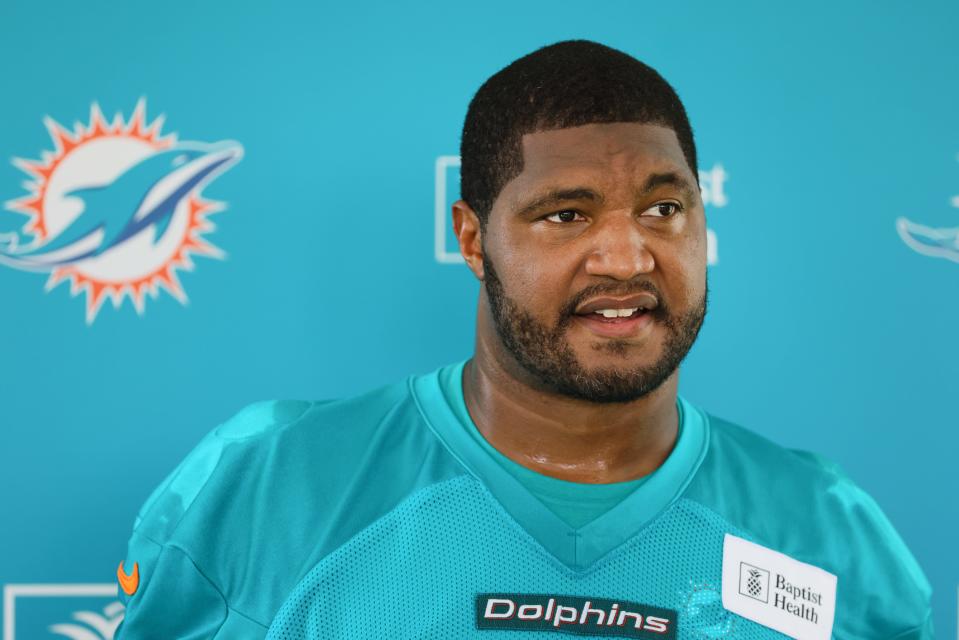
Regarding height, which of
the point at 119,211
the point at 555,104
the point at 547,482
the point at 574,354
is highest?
the point at 555,104

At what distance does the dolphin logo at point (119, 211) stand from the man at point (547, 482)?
36 cm

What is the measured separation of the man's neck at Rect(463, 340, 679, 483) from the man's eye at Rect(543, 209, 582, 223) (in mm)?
159

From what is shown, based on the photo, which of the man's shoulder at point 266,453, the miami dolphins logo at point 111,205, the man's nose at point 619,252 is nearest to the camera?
the man's nose at point 619,252

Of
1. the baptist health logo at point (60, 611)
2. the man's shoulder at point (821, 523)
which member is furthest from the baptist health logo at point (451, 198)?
the baptist health logo at point (60, 611)

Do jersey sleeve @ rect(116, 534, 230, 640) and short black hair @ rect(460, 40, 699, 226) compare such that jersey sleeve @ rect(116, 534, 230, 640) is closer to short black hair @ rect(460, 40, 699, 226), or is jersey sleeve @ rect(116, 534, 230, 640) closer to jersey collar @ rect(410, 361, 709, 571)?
jersey collar @ rect(410, 361, 709, 571)

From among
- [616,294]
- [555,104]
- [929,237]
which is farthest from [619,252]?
[929,237]

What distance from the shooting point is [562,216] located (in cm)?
103

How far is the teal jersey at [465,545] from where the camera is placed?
1019 millimetres

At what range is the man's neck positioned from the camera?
43.1 inches

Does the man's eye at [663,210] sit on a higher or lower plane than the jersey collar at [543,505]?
higher

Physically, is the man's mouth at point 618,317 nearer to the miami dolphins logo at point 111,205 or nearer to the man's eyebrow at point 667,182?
the man's eyebrow at point 667,182

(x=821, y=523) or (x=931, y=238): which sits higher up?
(x=931, y=238)

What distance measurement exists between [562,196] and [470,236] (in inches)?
6.1

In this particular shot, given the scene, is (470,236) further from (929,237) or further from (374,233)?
(929,237)
